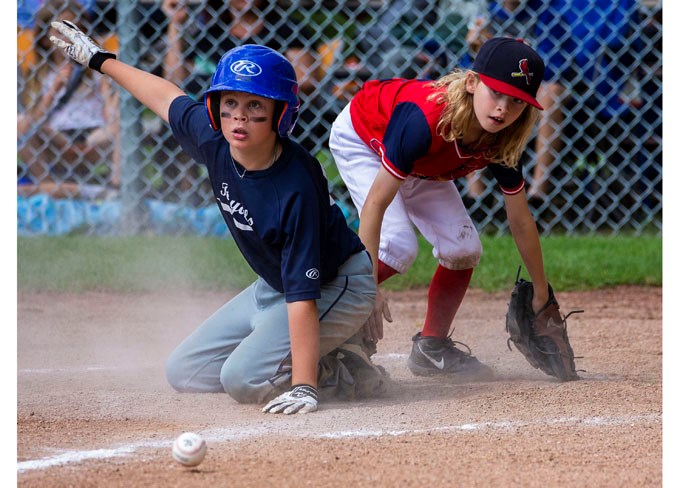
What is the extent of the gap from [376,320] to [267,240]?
0.54 m

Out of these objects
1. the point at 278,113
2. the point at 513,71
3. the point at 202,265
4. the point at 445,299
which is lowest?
the point at 202,265

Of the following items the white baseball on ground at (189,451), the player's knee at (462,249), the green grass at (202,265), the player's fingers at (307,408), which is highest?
the player's knee at (462,249)

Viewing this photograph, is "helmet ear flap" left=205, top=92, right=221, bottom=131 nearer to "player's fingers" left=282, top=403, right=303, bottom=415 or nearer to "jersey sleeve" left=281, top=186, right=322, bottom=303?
"jersey sleeve" left=281, top=186, right=322, bottom=303

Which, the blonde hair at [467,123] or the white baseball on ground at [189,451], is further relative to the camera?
the blonde hair at [467,123]

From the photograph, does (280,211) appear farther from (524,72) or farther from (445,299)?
(445,299)

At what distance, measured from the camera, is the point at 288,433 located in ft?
9.12

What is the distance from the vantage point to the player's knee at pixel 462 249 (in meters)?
3.72

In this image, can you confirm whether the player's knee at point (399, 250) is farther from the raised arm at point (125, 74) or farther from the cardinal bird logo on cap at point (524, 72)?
the raised arm at point (125, 74)

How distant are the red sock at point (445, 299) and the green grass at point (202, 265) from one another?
1.67 m

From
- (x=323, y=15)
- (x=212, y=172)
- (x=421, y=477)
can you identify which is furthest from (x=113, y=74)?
(x=323, y=15)

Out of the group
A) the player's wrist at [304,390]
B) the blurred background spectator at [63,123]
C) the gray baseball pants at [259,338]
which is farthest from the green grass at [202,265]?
the player's wrist at [304,390]

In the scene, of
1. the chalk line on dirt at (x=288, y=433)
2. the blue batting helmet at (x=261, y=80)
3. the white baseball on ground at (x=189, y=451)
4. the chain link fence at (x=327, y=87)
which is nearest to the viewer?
the white baseball on ground at (x=189, y=451)

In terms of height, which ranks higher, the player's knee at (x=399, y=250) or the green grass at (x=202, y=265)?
the player's knee at (x=399, y=250)

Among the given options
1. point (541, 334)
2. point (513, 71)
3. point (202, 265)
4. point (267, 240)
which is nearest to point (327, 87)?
point (202, 265)
